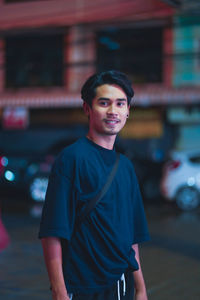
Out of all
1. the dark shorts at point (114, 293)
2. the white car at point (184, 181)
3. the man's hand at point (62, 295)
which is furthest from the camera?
the white car at point (184, 181)

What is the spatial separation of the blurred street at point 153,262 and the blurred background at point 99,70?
3.32m

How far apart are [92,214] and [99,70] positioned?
2046 cm

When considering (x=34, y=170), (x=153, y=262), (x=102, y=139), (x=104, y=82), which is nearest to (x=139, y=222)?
(x=102, y=139)

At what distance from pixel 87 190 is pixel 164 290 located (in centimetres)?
359

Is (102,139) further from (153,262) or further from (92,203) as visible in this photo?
(153,262)

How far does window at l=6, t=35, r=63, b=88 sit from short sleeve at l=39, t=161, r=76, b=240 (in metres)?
21.6

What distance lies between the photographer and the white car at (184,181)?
14.9 metres

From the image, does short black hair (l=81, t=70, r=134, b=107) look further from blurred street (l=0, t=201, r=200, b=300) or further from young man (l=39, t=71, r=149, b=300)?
blurred street (l=0, t=201, r=200, b=300)

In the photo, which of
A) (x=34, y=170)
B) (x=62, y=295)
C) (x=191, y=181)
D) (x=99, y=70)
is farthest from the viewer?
(x=99, y=70)

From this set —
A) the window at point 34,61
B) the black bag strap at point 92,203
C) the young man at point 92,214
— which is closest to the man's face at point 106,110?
the young man at point 92,214

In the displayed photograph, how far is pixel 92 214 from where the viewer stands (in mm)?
2746

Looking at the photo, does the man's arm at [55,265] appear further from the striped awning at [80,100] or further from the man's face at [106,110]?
the striped awning at [80,100]

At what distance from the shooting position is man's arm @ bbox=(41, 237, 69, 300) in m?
2.66

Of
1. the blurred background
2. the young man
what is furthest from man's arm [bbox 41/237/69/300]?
the blurred background
